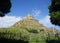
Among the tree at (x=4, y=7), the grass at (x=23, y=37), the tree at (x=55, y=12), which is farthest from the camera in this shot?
the grass at (x=23, y=37)

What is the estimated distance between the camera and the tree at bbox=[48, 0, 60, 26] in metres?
36.5

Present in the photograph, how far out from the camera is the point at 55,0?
36.1 meters

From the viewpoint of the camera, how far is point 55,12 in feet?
123

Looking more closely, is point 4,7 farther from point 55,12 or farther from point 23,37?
point 23,37

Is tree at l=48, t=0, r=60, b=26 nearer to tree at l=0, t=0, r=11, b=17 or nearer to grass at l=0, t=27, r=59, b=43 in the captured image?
grass at l=0, t=27, r=59, b=43

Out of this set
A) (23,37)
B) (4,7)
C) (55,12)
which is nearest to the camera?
A: (4,7)

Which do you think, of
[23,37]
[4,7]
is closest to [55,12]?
[4,7]

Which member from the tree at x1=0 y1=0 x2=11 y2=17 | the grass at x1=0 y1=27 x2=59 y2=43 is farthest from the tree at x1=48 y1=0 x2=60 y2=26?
the tree at x1=0 y1=0 x2=11 y2=17

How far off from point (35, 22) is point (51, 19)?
86.8m

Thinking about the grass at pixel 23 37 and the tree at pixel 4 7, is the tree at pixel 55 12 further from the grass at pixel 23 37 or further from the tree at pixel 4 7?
the tree at pixel 4 7

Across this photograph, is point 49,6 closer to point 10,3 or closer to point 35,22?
point 10,3

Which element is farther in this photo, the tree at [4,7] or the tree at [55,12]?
the tree at [55,12]

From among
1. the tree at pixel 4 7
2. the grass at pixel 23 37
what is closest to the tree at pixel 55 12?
the grass at pixel 23 37

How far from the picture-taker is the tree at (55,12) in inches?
1438
